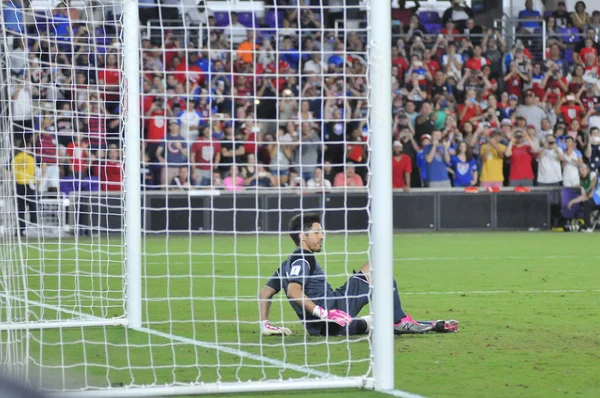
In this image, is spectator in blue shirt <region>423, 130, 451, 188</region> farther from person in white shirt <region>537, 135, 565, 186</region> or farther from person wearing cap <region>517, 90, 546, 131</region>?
person wearing cap <region>517, 90, 546, 131</region>

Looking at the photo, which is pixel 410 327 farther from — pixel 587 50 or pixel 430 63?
pixel 587 50

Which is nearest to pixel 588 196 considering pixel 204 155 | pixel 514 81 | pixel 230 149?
pixel 514 81

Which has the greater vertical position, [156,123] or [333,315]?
[156,123]

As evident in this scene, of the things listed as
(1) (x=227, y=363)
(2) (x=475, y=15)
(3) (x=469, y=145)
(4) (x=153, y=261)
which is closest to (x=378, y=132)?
(1) (x=227, y=363)

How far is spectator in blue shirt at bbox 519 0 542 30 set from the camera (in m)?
31.0

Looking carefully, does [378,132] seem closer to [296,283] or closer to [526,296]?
[296,283]

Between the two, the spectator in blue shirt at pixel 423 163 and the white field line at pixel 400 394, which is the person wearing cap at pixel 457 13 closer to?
the spectator in blue shirt at pixel 423 163

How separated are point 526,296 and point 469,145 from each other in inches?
575

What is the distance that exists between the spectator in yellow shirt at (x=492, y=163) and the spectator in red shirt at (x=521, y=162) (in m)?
0.25

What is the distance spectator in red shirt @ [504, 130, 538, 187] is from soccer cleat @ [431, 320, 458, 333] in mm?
17755

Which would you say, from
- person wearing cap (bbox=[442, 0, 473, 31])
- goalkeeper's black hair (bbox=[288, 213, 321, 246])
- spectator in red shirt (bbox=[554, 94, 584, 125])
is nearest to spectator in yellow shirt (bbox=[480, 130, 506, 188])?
spectator in red shirt (bbox=[554, 94, 584, 125])

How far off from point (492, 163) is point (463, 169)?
784 millimetres

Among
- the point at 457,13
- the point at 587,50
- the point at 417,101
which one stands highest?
the point at 457,13

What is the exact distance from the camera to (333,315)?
799 cm
